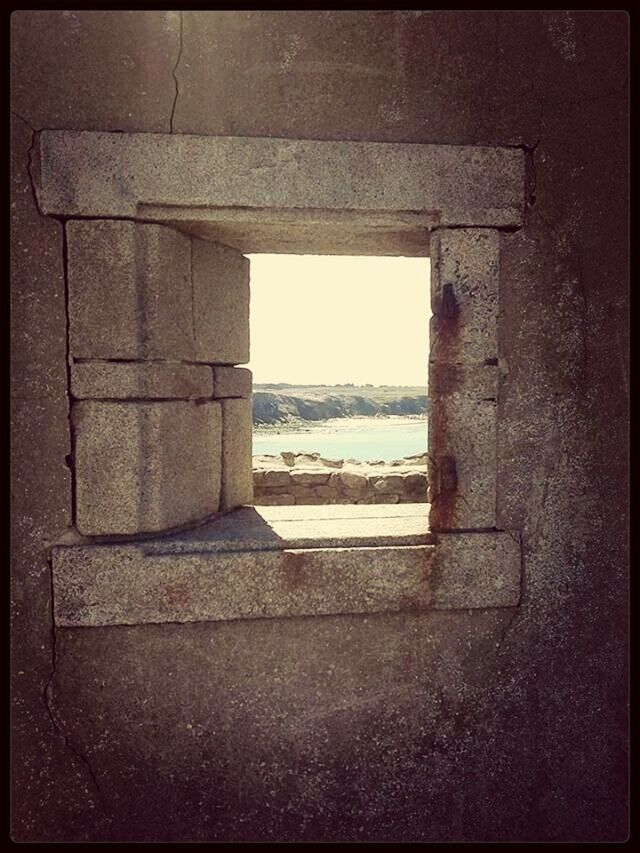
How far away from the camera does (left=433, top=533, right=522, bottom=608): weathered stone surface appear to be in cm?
235

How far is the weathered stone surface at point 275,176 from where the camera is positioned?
7.08 feet

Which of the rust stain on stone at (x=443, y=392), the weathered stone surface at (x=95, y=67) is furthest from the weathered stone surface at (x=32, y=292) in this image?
the rust stain on stone at (x=443, y=392)

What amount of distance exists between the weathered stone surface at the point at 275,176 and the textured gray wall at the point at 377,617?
8 cm

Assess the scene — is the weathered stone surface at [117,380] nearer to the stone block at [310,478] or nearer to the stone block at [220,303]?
the stone block at [220,303]

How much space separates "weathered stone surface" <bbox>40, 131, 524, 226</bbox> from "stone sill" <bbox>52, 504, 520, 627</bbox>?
4.22 feet

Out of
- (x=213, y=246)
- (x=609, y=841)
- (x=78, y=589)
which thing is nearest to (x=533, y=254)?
(x=213, y=246)

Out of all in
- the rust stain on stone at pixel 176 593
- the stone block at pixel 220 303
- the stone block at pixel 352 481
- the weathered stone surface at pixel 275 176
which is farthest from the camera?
the stone block at pixel 352 481

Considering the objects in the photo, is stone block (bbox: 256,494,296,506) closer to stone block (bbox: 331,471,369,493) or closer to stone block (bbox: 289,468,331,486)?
stone block (bbox: 289,468,331,486)

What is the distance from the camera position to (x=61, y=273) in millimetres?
2201

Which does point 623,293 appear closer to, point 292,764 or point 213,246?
point 213,246

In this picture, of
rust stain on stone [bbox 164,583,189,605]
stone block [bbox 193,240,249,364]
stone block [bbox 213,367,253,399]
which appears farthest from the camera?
stone block [bbox 213,367,253,399]

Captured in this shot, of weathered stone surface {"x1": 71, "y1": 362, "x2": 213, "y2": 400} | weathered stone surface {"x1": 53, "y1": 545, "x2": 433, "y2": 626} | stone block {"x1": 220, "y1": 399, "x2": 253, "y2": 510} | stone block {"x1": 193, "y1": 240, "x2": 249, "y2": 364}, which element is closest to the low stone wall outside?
stone block {"x1": 220, "y1": 399, "x2": 253, "y2": 510}

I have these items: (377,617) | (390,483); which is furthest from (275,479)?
(377,617)

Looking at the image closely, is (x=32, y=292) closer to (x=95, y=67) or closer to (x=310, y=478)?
(x=95, y=67)
